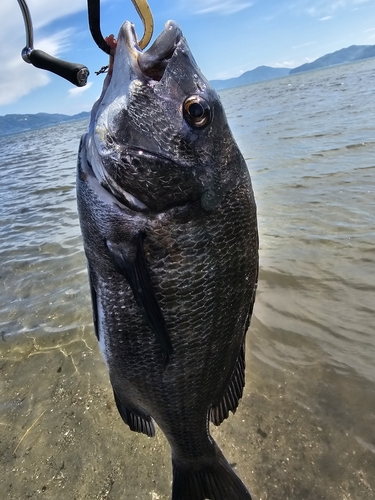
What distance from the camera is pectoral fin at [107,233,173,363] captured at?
170cm

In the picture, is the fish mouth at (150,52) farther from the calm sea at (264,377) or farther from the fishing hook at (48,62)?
the calm sea at (264,377)

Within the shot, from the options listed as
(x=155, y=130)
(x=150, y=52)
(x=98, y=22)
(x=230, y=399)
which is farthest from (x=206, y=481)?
(x=98, y=22)

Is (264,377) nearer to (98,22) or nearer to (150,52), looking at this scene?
(150,52)

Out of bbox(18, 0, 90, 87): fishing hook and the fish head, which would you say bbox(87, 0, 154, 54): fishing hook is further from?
bbox(18, 0, 90, 87): fishing hook

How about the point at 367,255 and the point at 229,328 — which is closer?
the point at 229,328

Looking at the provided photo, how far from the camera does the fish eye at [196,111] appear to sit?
5.70ft

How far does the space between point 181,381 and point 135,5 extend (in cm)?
186

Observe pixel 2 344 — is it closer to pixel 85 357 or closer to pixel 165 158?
pixel 85 357

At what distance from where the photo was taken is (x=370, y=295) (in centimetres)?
419

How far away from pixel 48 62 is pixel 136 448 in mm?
2731

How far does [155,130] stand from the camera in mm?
1729

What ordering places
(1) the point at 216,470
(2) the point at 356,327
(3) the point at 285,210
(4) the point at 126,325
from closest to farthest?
(4) the point at 126,325
(1) the point at 216,470
(2) the point at 356,327
(3) the point at 285,210

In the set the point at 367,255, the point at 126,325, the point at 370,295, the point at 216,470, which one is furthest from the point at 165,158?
the point at 367,255

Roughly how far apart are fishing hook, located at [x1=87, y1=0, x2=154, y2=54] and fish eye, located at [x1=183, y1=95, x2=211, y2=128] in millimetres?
393
